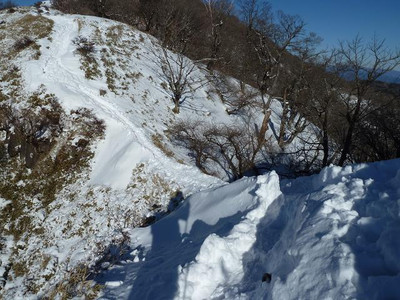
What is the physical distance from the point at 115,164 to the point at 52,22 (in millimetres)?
15148

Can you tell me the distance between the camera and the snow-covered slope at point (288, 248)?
3.98 m

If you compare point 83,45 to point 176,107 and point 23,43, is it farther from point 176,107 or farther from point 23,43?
point 176,107

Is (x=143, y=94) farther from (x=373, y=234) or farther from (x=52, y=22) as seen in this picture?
(x=373, y=234)

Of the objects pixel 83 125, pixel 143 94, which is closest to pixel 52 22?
pixel 143 94

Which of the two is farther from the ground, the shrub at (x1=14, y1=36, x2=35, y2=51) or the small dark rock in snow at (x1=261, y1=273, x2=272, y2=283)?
the shrub at (x1=14, y1=36, x2=35, y2=51)

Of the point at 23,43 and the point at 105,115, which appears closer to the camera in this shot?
the point at 105,115

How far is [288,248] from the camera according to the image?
493 cm

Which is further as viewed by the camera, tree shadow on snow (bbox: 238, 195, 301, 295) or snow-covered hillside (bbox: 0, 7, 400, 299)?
tree shadow on snow (bbox: 238, 195, 301, 295)

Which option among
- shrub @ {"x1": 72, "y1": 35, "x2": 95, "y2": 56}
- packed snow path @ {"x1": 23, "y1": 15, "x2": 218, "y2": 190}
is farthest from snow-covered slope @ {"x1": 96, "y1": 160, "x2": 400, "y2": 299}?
shrub @ {"x1": 72, "y1": 35, "x2": 95, "y2": 56}

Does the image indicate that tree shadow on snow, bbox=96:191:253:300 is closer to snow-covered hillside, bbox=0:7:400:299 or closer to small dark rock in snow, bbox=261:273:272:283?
snow-covered hillside, bbox=0:7:400:299

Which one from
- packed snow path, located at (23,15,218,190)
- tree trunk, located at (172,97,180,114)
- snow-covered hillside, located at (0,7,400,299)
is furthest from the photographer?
tree trunk, located at (172,97,180,114)

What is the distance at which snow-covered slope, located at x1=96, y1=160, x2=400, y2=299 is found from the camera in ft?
13.1

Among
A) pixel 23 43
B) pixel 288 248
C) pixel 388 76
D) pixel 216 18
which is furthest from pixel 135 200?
pixel 216 18

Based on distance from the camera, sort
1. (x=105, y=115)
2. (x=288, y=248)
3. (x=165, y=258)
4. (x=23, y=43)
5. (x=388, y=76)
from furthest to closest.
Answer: (x=23, y=43) < (x=105, y=115) < (x=388, y=76) < (x=165, y=258) < (x=288, y=248)
